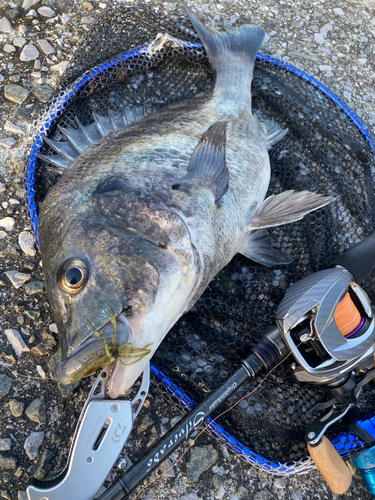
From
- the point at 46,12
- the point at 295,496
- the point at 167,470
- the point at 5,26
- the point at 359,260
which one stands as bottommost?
the point at 295,496

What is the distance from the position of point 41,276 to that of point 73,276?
3.42ft

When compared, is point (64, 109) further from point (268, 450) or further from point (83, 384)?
point (268, 450)

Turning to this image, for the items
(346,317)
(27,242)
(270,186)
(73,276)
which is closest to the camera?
(73,276)

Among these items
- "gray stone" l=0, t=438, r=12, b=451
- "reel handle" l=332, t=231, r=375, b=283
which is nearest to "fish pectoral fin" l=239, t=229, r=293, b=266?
"reel handle" l=332, t=231, r=375, b=283

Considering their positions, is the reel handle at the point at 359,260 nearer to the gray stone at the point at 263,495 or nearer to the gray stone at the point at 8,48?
the gray stone at the point at 263,495

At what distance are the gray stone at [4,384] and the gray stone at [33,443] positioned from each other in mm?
301

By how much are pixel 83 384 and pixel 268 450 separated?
122 cm

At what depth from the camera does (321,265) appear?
9.34 feet

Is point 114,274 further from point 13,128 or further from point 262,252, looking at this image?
point 13,128

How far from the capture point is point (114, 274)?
5.75 ft

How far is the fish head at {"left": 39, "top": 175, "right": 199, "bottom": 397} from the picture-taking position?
5.41ft

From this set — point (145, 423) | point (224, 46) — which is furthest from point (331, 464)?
point (224, 46)

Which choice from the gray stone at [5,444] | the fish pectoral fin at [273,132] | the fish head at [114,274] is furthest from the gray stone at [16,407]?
the fish pectoral fin at [273,132]

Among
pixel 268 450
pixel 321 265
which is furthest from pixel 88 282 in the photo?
pixel 321 265
